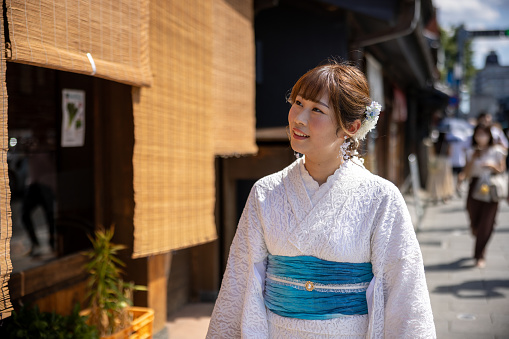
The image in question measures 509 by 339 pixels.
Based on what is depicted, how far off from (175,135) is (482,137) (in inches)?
217

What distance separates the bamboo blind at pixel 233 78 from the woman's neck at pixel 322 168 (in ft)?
8.78

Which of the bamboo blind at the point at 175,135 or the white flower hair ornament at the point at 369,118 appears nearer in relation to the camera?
the white flower hair ornament at the point at 369,118

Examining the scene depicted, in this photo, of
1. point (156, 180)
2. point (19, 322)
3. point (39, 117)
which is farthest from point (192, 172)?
point (19, 322)

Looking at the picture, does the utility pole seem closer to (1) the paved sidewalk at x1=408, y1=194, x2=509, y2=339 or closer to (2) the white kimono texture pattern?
(1) the paved sidewalk at x1=408, y1=194, x2=509, y2=339

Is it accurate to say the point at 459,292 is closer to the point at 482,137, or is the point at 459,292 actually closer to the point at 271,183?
the point at 482,137

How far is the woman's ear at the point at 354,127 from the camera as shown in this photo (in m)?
2.49

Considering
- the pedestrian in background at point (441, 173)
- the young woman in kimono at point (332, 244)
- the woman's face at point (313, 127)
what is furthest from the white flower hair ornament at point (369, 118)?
the pedestrian in background at point (441, 173)

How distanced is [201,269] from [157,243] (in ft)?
8.67

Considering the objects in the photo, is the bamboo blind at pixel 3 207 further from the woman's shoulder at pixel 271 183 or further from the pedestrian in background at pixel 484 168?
the pedestrian in background at pixel 484 168

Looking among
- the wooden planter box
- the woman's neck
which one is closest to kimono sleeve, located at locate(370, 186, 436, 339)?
the woman's neck

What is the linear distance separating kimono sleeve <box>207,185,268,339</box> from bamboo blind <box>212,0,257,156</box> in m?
2.63

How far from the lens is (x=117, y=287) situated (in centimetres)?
438

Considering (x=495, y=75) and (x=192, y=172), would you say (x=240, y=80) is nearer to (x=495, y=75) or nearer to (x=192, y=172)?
(x=192, y=172)

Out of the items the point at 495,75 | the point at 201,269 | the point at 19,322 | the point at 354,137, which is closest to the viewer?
the point at 354,137
